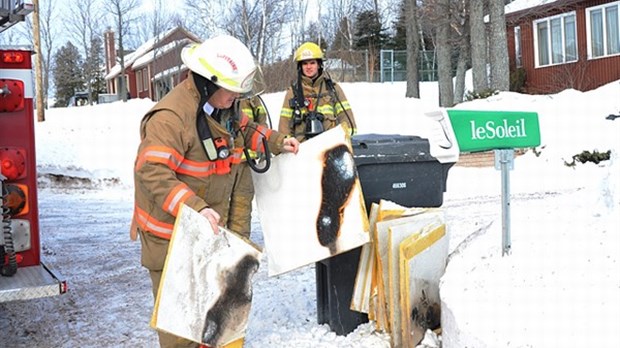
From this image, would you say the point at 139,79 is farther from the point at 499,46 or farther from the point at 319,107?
the point at 319,107

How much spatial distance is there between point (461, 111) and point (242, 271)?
4.47ft

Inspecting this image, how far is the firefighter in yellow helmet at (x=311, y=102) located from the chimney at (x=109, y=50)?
47.9 metres

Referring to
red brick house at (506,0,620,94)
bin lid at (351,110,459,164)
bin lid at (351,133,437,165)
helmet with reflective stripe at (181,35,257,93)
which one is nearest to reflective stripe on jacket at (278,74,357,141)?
bin lid at (351,110,459,164)

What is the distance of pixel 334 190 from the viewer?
4398 mm

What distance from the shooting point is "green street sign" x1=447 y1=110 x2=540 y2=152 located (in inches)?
161

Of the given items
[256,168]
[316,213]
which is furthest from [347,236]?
[256,168]

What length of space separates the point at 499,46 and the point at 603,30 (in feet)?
21.7

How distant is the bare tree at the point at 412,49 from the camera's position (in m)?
27.6

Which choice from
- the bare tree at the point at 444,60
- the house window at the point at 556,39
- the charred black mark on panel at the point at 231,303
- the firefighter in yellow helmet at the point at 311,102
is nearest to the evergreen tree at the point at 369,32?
the house window at the point at 556,39

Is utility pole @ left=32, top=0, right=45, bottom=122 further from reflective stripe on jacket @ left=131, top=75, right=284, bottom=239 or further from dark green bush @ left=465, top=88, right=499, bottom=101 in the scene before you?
reflective stripe on jacket @ left=131, top=75, right=284, bottom=239

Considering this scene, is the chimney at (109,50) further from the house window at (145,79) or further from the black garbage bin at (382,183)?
the black garbage bin at (382,183)

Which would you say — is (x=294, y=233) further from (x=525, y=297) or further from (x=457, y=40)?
(x=457, y=40)

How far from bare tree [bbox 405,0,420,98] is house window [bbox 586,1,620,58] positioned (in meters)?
5.65

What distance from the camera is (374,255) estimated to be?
15.3 ft
